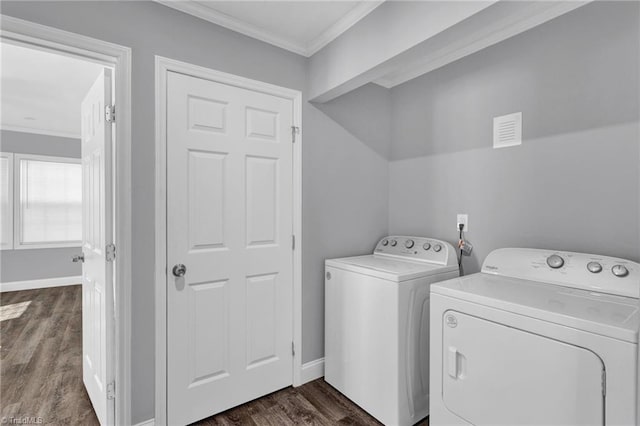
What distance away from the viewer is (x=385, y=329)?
1833 mm

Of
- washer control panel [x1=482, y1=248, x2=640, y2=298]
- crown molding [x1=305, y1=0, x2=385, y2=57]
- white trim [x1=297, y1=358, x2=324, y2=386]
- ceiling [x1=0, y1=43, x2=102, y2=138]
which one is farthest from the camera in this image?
ceiling [x1=0, y1=43, x2=102, y2=138]

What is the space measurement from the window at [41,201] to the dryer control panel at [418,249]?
5402 millimetres

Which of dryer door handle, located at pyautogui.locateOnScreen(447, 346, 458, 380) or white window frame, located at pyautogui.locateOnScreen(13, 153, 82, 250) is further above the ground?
white window frame, located at pyautogui.locateOnScreen(13, 153, 82, 250)

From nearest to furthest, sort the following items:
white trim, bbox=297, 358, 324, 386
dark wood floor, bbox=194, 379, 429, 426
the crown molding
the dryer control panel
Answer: the crown molding < dark wood floor, bbox=194, 379, 429, 426 < the dryer control panel < white trim, bbox=297, 358, 324, 386

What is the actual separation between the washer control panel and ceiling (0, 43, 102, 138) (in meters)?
2.93

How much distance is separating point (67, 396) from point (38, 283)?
3954 mm

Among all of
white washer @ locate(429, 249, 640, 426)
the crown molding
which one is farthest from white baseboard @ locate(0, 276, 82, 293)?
white washer @ locate(429, 249, 640, 426)

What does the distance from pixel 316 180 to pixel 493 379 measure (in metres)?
1.56

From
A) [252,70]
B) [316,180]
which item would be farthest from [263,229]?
[252,70]

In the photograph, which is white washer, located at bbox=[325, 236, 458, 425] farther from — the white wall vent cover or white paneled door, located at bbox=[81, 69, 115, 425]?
white paneled door, located at bbox=[81, 69, 115, 425]

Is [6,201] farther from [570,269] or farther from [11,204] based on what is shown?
[570,269]

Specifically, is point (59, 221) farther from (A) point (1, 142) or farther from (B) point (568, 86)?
(B) point (568, 86)

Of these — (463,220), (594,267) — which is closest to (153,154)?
(463,220)

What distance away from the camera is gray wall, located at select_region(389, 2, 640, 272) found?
1531mm
